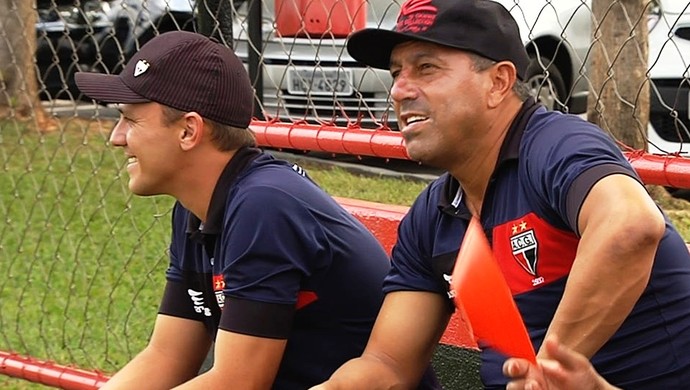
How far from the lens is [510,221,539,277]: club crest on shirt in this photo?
240 centimetres

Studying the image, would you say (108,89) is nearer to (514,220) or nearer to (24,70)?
(514,220)

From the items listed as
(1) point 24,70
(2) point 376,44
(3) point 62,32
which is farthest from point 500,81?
(3) point 62,32

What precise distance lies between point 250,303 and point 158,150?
1.57 feet

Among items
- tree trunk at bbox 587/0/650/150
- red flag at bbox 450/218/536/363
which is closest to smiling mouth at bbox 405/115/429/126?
red flag at bbox 450/218/536/363

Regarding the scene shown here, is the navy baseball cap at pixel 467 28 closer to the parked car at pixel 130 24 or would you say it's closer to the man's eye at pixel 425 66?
the man's eye at pixel 425 66

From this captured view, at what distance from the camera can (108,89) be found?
2.90 meters

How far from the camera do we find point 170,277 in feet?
10.3

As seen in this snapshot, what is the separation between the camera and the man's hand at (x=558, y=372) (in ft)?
6.40

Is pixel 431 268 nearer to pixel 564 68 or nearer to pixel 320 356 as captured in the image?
pixel 320 356

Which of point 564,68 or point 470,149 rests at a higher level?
point 470,149

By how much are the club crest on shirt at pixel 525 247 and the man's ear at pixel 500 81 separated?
0.29 meters

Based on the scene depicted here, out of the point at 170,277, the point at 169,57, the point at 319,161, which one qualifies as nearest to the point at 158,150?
the point at 169,57

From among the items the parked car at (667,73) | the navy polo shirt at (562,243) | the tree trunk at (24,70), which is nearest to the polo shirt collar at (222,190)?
the navy polo shirt at (562,243)

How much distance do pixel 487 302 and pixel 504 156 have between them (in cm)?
48
